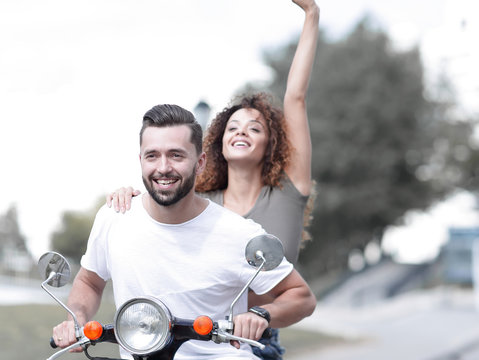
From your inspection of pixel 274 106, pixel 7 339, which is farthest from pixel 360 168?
pixel 274 106

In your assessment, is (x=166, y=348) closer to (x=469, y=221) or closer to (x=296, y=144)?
(x=296, y=144)

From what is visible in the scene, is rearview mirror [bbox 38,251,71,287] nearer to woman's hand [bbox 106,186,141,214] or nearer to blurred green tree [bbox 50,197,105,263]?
woman's hand [bbox 106,186,141,214]

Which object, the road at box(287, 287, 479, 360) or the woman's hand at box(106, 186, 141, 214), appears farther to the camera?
the road at box(287, 287, 479, 360)

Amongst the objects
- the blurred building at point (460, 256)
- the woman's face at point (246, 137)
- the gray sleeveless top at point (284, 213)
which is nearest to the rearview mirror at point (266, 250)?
the gray sleeveless top at point (284, 213)

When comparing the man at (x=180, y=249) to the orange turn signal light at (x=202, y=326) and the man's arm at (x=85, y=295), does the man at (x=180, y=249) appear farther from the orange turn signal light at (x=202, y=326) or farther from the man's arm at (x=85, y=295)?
the orange turn signal light at (x=202, y=326)

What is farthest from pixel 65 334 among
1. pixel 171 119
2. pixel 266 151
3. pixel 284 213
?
pixel 266 151

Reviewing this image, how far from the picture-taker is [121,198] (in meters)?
2.81

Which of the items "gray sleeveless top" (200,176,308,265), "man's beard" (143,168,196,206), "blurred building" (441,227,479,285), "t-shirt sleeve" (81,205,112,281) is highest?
"blurred building" (441,227,479,285)

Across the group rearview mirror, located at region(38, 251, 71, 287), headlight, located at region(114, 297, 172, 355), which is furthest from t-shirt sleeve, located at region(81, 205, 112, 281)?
headlight, located at region(114, 297, 172, 355)

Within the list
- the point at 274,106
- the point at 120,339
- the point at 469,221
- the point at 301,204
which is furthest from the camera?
the point at 469,221

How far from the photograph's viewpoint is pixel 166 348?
7.17ft

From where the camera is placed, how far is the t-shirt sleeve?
2.67 m

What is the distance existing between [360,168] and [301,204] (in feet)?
82.0

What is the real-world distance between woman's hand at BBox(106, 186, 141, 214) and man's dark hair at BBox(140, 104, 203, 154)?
0.40m
